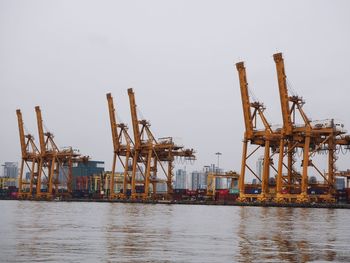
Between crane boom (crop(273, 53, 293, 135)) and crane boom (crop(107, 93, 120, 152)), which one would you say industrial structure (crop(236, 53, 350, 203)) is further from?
crane boom (crop(107, 93, 120, 152))

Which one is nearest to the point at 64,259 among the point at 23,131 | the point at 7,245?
the point at 7,245

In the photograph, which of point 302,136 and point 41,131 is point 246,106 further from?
point 41,131

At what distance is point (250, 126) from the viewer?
78938 mm

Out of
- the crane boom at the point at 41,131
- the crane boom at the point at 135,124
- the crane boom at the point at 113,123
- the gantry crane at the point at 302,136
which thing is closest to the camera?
the gantry crane at the point at 302,136

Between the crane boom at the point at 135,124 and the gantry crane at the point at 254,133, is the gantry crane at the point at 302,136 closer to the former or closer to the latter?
the gantry crane at the point at 254,133

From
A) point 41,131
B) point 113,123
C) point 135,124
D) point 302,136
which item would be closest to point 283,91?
point 302,136

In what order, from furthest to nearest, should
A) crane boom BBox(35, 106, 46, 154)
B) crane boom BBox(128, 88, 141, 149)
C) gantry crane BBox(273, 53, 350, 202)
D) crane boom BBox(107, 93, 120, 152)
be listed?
crane boom BBox(35, 106, 46, 154)
crane boom BBox(107, 93, 120, 152)
crane boom BBox(128, 88, 141, 149)
gantry crane BBox(273, 53, 350, 202)

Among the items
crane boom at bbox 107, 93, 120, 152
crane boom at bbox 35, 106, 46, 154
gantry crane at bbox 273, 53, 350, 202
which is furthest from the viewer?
crane boom at bbox 35, 106, 46, 154

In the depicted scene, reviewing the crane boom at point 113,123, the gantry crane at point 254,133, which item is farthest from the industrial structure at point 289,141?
the crane boom at point 113,123

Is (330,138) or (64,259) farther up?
(330,138)

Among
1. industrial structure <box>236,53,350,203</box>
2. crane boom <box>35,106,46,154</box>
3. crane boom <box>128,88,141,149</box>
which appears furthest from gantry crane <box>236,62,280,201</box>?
crane boom <box>35,106,46,154</box>

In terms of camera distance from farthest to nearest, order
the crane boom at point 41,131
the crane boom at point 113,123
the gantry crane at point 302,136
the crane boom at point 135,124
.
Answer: the crane boom at point 41,131
the crane boom at point 113,123
the crane boom at point 135,124
the gantry crane at point 302,136

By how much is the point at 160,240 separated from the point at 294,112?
57.7 m

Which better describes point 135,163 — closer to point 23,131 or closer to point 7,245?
point 23,131
